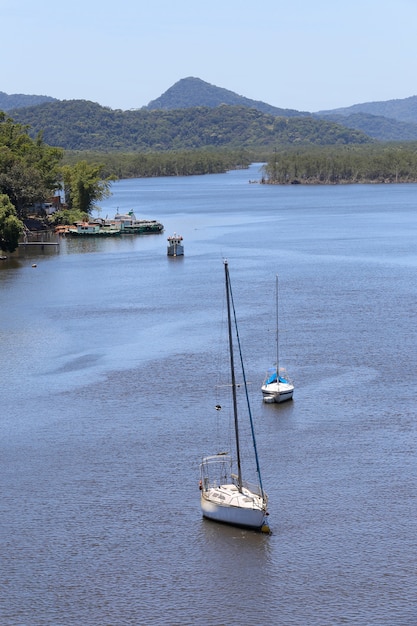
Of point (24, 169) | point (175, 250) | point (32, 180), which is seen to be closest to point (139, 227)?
point (32, 180)

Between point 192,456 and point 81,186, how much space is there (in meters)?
103

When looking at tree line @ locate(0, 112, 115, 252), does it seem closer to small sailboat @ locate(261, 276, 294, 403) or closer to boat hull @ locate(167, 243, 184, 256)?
boat hull @ locate(167, 243, 184, 256)

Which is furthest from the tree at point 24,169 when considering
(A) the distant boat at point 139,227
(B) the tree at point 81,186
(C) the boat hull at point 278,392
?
(C) the boat hull at point 278,392

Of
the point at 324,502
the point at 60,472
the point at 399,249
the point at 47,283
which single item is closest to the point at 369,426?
the point at 324,502

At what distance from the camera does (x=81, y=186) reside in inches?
5502

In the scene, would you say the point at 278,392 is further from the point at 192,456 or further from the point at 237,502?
the point at 237,502

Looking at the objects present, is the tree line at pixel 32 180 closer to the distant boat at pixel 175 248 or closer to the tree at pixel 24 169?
the tree at pixel 24 169

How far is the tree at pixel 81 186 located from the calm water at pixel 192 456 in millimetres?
58485

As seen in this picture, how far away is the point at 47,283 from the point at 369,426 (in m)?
47.2

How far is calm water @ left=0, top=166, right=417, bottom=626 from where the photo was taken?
100 feet

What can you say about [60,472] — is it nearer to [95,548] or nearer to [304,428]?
[95,548]

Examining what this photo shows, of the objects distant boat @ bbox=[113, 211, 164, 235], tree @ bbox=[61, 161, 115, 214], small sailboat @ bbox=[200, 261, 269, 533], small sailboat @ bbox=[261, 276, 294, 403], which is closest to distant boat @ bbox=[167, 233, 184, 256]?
distant boat @ bbox=[113, 211, 164, 235]

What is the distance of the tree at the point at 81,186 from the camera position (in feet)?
458

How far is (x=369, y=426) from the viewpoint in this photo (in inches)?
1709
